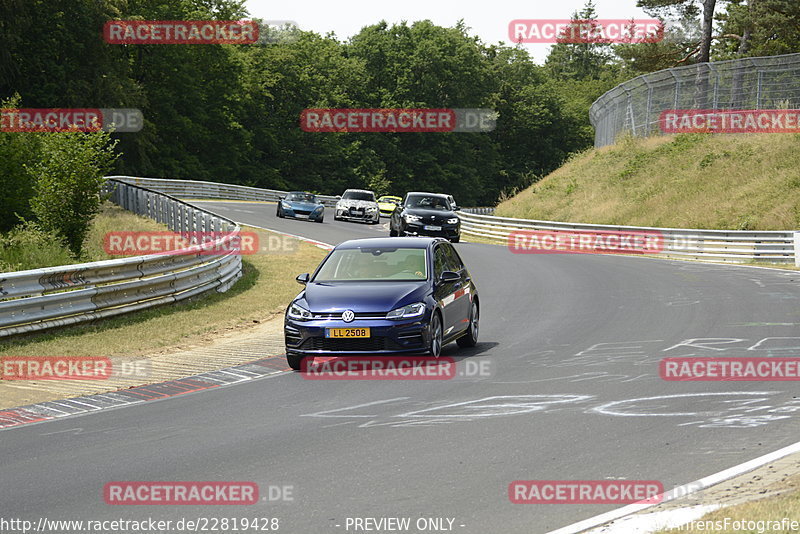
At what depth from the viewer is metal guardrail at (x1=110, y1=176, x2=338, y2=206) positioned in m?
56.3

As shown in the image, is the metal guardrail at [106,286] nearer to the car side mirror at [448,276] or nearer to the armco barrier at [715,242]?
the car side mirror at [448,276]

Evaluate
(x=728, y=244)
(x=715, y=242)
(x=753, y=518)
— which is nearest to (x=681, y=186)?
(x=715, y=242)

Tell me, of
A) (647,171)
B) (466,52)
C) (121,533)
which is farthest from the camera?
(466,52)

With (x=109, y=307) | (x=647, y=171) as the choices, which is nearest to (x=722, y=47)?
(x=647, y=171)

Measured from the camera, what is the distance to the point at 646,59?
5897 cm

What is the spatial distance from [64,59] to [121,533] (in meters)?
61.7

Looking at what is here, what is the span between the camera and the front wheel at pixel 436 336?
12016 mm

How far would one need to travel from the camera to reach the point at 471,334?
44.8ft

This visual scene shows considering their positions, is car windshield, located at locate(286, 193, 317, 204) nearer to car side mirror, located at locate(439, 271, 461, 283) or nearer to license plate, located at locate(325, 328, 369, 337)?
car side mirror, located at locate(439, 271, 461, 283)

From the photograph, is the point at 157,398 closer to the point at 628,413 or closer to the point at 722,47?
the point at 628,413

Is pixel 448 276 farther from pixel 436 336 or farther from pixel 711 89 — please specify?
pixel 711 89

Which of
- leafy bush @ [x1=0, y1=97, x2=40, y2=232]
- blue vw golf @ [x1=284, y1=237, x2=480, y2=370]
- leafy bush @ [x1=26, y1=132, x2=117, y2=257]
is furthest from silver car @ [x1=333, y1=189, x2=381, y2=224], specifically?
blue vw golf @ [x1=284, y1=237, x2=480, y2=370]

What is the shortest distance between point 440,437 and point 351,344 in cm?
356

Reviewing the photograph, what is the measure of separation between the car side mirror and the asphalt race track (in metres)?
1.01
